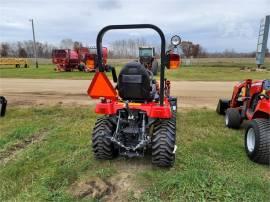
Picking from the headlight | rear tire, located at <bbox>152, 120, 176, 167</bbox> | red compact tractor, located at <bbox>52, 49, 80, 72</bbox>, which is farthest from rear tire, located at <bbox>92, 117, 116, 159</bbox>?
red compact tractor, located at <bbox>52, 49, 80, 72</bbox>

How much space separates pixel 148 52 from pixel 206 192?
5848 millimetres

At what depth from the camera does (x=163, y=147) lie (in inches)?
156

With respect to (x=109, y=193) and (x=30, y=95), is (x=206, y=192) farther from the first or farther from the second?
(x=30, y=95)

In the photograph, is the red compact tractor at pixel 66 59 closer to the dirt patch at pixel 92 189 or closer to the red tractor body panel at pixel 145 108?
the red tractor body panel at pixel 145 108

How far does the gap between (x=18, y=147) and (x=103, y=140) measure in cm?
194

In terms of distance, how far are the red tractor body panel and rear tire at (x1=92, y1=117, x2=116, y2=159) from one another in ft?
0.60

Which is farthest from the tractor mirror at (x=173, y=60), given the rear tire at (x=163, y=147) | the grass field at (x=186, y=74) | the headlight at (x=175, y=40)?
the grass field at (x=186, y=74)

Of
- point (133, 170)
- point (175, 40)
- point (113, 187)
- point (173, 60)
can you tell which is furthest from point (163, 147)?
point (175, 40)

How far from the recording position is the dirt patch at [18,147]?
480cm

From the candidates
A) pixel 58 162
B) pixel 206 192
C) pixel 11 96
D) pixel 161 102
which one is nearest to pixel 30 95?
pixel 11 96

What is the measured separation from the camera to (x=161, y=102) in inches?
165

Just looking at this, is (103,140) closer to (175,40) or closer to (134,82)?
(134,82)

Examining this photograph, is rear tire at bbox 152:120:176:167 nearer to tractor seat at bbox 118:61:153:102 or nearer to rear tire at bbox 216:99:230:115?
tractor seat at bbox 118:61:153:102

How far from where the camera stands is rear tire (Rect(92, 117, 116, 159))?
425 cm
